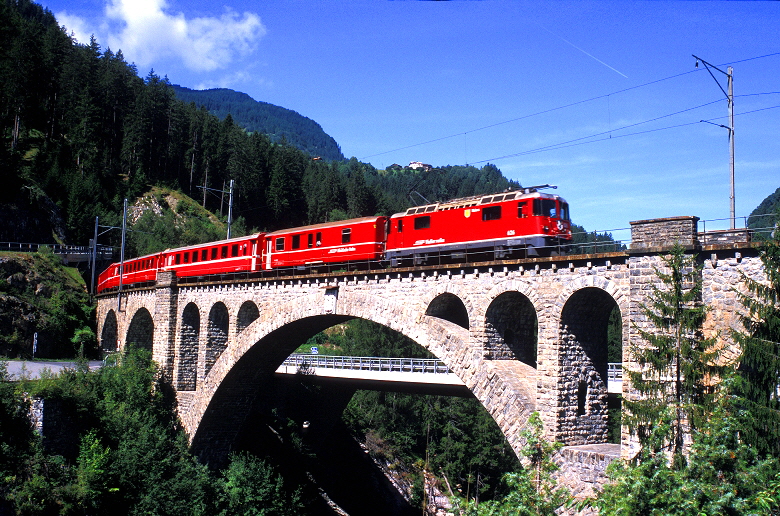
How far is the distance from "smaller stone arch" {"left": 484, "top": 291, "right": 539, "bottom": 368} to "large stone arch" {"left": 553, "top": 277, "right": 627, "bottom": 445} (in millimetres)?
2107

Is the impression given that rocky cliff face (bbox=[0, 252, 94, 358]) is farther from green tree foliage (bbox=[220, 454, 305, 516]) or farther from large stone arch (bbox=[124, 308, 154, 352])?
green tree foliage (bbox=[220, 454, 305, 516])

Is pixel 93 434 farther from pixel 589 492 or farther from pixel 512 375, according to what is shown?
pixel 589 492

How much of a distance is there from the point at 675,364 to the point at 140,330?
38.4 m

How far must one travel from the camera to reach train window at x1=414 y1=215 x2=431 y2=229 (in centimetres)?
2382

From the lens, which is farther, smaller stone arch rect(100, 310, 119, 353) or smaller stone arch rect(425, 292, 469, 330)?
smaller stone arch rect(100, 310, 119, 353)

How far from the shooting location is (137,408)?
3319 cm

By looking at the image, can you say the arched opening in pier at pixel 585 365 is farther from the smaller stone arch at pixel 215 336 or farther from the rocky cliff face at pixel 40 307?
the rocky cliff face at pixel 40 307

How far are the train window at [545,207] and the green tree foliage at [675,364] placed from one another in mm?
5503

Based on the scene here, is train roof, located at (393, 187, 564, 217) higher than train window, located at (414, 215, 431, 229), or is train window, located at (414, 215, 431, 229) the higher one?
train roof, located at (393, 187, 564, 217)

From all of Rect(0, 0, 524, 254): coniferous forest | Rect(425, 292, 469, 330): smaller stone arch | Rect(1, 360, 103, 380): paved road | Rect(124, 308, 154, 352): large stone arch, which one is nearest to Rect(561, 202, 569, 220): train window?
Rect(425, 292, 469, 330): smaller stone arch

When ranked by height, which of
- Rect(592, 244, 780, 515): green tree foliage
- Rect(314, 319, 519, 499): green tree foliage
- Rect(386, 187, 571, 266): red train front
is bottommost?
Rect(314, 319, 519, 499): green tree foliage

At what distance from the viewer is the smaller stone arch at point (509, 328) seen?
1984 centimetres

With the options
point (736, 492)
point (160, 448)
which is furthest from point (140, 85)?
point (736, 492)

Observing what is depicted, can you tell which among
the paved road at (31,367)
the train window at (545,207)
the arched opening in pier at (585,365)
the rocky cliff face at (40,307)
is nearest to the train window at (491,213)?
the train window at (545,207)
